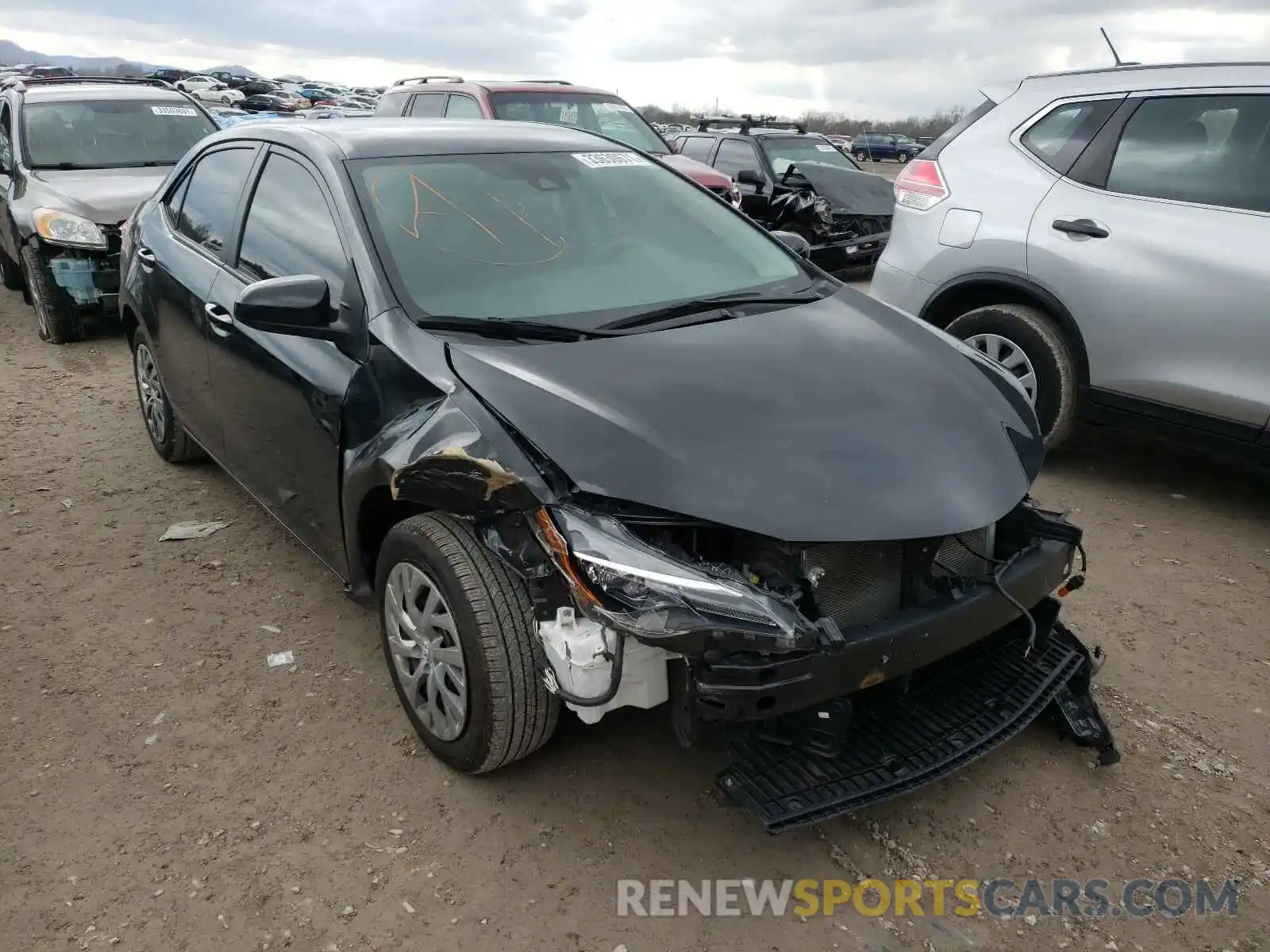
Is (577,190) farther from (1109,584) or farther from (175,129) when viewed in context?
(175,129)

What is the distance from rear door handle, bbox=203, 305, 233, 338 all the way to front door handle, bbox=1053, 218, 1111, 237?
3662mm

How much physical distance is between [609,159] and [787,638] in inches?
89.4

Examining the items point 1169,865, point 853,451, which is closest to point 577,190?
point 853,451

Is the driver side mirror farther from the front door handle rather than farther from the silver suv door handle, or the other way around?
the front door handle

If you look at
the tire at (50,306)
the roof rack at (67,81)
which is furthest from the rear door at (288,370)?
the roof rack at (67,81)

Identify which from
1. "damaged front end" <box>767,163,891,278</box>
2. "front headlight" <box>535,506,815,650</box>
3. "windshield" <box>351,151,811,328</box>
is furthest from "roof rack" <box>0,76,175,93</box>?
"front headlight" <box>535,506,815,650</box>

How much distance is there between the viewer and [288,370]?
10.1 ft

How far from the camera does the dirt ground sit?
7.32 ft

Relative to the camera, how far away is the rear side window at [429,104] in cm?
883

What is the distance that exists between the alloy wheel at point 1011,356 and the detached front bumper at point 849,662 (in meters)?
2.49

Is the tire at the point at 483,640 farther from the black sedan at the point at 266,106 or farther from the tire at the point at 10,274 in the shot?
the black sedan at the point at 266,106

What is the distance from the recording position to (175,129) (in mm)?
8148

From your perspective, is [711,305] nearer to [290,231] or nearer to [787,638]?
[787,638]

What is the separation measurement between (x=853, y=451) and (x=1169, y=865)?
1.32 m
